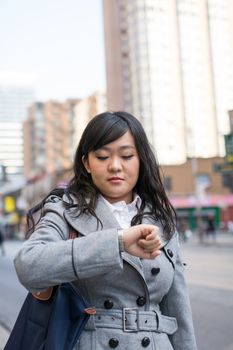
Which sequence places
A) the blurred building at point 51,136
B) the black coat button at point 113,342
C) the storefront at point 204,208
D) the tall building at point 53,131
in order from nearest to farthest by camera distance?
the black coat button at point 113,342
the storefront at point 204,208
the blurred building at point 51,136
the tall building at point 53,131

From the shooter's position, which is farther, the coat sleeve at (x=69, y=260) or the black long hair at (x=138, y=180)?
the black long hair at (x=138, y=180)

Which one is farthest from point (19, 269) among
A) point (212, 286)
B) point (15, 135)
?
point (15, 135)

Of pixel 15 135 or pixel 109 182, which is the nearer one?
pixel 109 182

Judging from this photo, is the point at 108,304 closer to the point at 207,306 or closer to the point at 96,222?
the point at 96,222

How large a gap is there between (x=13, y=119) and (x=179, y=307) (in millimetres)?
155051

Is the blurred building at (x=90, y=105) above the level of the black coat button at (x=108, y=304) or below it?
above

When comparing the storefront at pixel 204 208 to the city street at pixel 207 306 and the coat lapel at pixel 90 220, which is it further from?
the coat lapel at pixel 90 220

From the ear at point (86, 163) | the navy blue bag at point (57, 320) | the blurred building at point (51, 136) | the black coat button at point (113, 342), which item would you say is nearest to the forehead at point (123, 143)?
the ear at point (86, 163)

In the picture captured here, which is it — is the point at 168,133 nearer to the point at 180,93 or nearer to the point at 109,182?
the point at 180,93

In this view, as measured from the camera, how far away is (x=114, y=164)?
1400 millimetres

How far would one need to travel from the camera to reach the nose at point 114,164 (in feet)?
4.59

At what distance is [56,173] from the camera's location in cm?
5803

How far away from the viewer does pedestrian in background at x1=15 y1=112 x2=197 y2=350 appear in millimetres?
1146

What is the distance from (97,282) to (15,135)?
11304 centimetres
